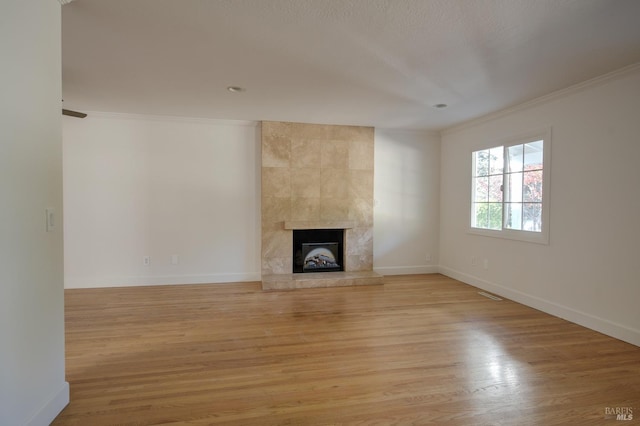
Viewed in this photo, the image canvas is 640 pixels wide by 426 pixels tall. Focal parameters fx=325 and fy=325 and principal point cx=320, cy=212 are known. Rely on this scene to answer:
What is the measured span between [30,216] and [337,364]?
211 cm

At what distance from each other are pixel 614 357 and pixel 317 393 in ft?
7.94

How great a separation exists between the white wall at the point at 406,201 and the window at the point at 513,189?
834mm

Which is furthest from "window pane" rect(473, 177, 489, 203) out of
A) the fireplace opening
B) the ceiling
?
the fireplace opening

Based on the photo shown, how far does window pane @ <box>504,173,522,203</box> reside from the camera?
A: 4125mm

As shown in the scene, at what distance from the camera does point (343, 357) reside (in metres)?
2.57

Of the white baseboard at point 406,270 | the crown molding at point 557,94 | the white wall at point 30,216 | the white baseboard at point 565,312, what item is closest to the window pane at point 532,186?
the crown molding at point 557,94

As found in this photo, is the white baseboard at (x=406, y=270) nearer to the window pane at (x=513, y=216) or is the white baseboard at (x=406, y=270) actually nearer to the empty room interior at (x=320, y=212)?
the empty room interior at (x=320, y=212)

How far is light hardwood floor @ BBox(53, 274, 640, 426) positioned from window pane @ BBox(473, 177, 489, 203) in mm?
1557

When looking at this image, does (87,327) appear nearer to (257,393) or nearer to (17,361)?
(17,361)

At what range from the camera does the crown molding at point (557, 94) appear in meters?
2.89

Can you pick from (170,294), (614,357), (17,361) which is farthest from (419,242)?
(17,361)

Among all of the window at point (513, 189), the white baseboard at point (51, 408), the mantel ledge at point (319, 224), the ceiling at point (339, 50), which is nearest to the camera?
the white baseboard at point (51, 408)

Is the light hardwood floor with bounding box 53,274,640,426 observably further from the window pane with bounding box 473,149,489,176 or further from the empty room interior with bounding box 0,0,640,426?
the window pane with bounding box 473,149,489,176

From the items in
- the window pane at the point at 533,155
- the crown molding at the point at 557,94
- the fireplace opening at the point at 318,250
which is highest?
the crown molding at the point at 557,94
